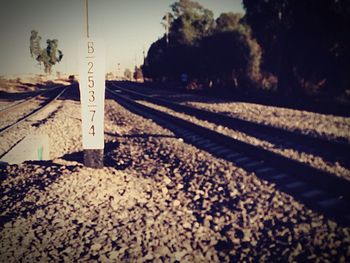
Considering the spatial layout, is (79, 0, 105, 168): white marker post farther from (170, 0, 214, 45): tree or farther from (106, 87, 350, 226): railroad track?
(170, 0, 214, 45): tree

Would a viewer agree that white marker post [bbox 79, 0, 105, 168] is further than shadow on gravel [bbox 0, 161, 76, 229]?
Yes

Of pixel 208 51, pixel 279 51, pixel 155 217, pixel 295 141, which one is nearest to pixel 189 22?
pixel 208 51

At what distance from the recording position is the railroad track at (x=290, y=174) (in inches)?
187

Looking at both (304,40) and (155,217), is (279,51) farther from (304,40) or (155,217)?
(155,217)

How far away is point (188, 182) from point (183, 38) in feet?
123

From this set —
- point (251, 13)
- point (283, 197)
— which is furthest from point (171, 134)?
point (251, 13)

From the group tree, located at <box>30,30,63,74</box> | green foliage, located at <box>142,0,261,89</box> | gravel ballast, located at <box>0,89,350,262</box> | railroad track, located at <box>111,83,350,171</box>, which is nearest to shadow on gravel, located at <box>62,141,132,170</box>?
gravel ballast, located at <box>0,89,350,262</box>

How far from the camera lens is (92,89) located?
556 centimetres

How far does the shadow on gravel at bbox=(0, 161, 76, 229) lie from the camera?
14.9 feet

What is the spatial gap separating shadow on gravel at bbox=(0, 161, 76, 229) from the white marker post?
3.21ft

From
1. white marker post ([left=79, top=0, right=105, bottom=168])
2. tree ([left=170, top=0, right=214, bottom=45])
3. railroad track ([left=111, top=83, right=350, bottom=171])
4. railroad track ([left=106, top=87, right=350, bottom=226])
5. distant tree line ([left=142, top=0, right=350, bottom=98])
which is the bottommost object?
railroad track ([left=106, top=87, right=350, bottom=226])

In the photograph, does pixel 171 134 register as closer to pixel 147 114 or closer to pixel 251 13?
pixel 147 114

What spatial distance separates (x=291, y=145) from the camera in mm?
8500

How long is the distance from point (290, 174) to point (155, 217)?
3.32m
